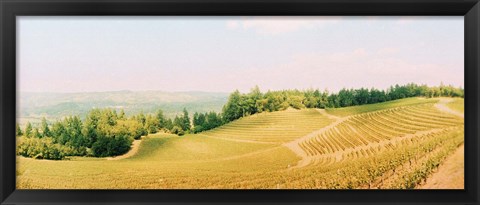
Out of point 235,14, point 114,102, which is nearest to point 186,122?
point 114,102

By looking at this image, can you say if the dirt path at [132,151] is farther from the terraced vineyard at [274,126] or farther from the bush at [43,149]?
the terraced vineyard at [274,126]

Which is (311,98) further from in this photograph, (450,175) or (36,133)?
(36,133)

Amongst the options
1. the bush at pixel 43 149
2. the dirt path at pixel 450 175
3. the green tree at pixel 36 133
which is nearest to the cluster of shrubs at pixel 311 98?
the dirt path at pixel 450 175

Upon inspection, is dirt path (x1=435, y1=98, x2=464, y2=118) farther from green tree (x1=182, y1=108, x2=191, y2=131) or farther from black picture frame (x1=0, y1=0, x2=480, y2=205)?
green tree (x1=182, y1=108, x2=191, y2=131)

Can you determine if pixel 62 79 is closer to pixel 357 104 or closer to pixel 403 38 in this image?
pixel 357 104

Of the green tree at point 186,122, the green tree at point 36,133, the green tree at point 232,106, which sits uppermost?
the green tree at point 232,106

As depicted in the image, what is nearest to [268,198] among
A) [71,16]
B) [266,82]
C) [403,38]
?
[266,82]

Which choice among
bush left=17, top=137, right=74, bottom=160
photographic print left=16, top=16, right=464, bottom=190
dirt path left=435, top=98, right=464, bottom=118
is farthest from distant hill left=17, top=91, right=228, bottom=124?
dirt path left=435, top=98, right=464, bottom=118
